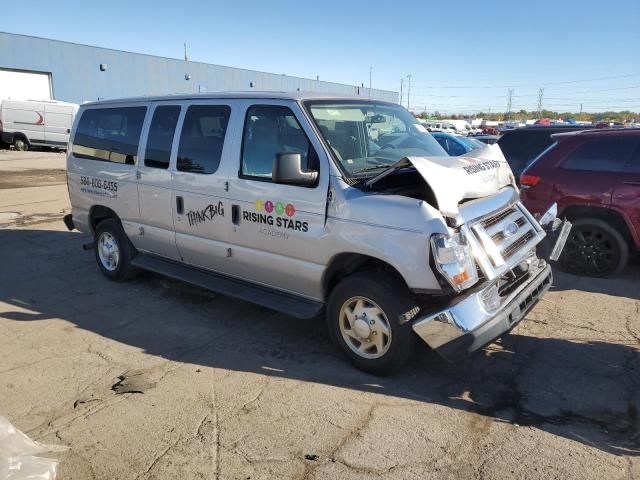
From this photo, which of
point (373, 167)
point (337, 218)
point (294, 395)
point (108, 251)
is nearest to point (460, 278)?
point (337, 218)

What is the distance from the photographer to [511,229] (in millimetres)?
4070

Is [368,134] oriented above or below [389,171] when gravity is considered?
above

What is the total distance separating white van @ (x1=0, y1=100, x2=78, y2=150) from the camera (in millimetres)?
24312

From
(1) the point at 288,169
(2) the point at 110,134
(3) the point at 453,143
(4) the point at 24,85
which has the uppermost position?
(4) the point at 24,85

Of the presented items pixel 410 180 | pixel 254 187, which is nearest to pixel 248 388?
pixel 254 187

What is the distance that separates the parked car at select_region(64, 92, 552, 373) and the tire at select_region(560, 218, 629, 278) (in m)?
1.89

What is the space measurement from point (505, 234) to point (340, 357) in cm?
164

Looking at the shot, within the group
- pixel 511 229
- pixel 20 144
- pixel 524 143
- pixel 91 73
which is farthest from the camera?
pixel 91 73

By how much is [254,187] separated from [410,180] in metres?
1.34

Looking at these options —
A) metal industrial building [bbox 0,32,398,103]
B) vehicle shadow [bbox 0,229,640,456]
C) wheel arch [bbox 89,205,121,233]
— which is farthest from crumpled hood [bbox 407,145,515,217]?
metal industrial building [bbox 0,32,398,103]

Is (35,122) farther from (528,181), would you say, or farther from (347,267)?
(347,267)

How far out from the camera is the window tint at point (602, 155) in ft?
19.2

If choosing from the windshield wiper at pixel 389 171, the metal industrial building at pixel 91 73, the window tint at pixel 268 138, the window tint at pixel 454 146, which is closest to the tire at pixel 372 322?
the windshield wiper at pixel 389 171

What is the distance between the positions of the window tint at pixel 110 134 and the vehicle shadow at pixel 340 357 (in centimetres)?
155
